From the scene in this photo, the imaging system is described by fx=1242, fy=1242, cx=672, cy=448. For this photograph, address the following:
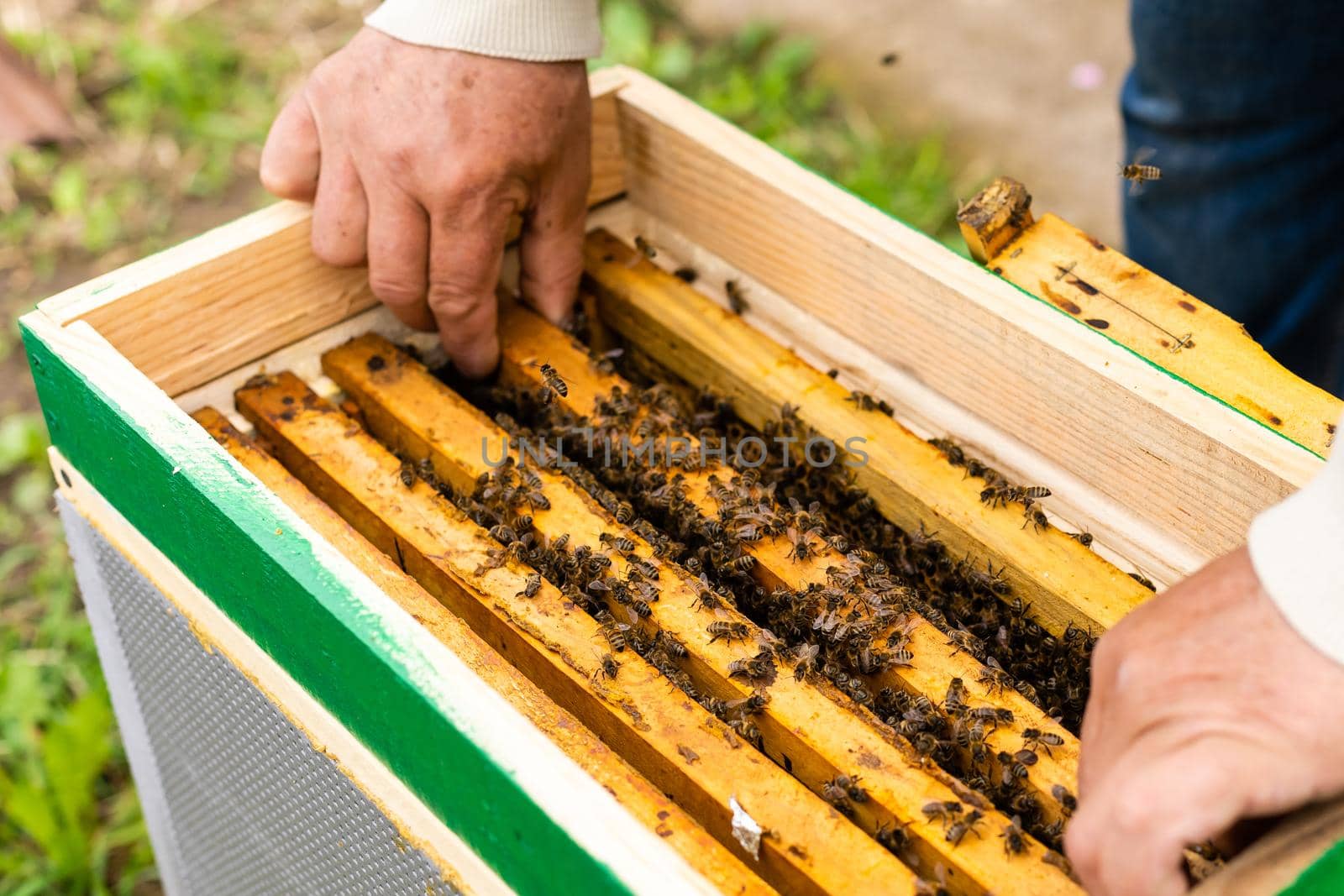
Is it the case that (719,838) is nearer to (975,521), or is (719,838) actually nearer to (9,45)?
(975,521)

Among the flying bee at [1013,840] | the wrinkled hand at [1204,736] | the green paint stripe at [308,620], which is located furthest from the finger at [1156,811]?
the green paint stripe at [308,620]

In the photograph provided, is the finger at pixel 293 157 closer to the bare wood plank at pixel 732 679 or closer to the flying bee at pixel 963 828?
the bare wood plank at pixel 732 679

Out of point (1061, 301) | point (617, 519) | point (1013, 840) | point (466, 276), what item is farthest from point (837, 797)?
point (466, 276)

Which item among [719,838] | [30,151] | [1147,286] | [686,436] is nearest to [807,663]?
[719,838]

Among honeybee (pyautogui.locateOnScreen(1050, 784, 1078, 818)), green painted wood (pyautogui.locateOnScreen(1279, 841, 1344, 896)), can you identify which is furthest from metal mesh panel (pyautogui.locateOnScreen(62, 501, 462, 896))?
green painted wood (pyautogui.locateOnScreen(1279, 841, 1344, 896))

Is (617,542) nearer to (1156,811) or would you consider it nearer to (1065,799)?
(1065,799)

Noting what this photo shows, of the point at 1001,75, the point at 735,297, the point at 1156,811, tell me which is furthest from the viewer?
the point at 1001,75

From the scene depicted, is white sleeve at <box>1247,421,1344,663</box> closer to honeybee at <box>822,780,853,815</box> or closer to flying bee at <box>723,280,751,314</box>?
honeybee at <box>822,780,853,815</box>
